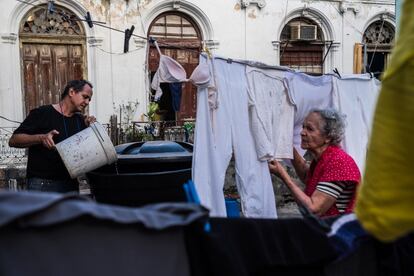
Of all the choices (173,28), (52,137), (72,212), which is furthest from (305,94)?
(173,28)

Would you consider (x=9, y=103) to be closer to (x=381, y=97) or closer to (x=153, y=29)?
(x=153, y=29)

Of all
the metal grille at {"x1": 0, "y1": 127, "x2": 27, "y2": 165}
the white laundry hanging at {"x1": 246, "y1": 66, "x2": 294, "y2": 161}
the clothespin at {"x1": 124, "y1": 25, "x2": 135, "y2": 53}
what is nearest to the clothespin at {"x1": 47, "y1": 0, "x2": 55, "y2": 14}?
the clothespin at {"x1": 124, "y1": 25, "x2": 135, "y2": 53}

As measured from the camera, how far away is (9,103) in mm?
11938

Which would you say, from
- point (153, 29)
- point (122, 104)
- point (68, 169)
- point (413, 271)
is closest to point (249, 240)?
point (413, 271)

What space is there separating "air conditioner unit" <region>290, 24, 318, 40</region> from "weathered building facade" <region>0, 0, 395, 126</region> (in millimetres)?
30

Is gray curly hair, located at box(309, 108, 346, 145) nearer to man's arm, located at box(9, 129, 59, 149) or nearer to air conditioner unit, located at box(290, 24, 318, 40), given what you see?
man's arm, located at box(9, 129, 59, 149)

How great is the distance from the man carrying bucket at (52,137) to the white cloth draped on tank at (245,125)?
101 cm

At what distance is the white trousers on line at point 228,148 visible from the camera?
3875 millimetres

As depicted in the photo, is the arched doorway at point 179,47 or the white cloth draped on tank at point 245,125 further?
the arched doorway at point 179,47

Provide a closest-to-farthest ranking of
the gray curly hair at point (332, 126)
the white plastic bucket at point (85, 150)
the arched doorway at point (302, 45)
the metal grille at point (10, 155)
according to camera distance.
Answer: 1. the gray curly hair at point (332, 126)
2. the white plastic bucket at point (85, 150)
3. the metal grille at point (10, 155)
4. the arched doorway at point (302, 45)

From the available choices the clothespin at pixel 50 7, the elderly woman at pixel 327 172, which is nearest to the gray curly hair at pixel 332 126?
the elderly woman at pixel 327 172

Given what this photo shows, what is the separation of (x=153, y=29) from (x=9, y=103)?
169 inches

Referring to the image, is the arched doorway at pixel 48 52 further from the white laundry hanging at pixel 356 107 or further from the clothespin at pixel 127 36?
the white laundry hanging at pixel 356 107

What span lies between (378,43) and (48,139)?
13.9 metres
